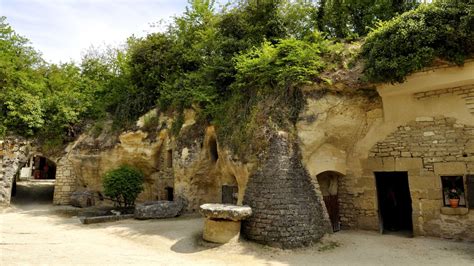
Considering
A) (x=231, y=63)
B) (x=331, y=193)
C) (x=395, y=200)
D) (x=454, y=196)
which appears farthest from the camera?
(x=231, y=63)

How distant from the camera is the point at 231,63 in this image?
11.9 metres

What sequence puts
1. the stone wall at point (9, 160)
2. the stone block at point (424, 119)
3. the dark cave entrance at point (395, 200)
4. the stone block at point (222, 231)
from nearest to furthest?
the stone block at point (222, 231)
the stone block at point (424, 119)
the dark cave entrance at point (395, 200)
the stone wall at point (9, 160)

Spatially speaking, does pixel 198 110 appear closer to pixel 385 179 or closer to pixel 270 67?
pixel 270 67

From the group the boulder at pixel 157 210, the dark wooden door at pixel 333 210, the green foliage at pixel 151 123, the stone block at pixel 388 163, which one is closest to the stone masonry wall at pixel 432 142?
the stone block at pixel 388 163

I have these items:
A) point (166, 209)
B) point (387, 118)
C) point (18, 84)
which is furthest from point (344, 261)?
point (18, 84)

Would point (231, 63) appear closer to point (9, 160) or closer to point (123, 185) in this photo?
point (123, 185)

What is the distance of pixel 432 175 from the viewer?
8.61 meters

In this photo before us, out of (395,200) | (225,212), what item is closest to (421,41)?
(395,200)

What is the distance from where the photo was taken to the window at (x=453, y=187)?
838 cm

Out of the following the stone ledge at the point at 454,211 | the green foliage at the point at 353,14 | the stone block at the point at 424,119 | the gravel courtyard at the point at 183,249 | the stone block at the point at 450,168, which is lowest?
the gravel courtyard at the point at 183,249

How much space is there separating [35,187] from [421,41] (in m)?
20.0

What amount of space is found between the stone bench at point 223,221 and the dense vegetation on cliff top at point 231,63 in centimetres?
253

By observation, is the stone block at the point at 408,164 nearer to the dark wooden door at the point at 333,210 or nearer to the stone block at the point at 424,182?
the stone block at the point at 424,182

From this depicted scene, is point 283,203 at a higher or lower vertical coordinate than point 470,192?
lower
